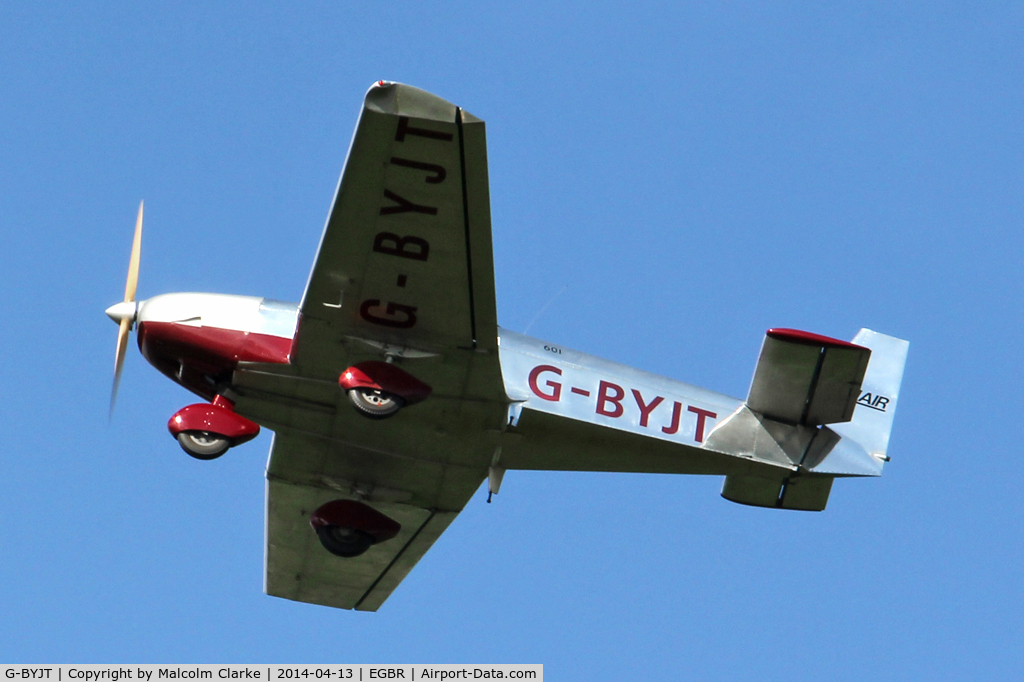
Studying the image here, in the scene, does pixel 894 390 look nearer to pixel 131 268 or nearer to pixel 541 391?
pixel 541 391

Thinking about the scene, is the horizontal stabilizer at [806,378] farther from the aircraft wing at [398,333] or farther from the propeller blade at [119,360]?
the propeller blade at [119,360]

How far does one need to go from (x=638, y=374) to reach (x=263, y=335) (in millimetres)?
4154

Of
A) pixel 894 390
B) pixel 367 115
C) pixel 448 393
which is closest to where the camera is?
pixel 367 115

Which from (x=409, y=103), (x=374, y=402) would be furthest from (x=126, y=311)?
(x=409, y=103)

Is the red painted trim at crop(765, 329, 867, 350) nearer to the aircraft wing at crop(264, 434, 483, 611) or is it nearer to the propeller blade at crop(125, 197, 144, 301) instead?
the aircraft wing at crop(264, 434, 483, 611)

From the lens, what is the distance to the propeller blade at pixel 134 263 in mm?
14773

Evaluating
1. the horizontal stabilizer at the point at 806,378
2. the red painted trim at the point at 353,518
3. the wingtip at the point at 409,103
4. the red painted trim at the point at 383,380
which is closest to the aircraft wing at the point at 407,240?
the wingtip at the point at 409,103

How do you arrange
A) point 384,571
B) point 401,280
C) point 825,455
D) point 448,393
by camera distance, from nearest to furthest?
point 401,280 < point 448,393 < point 825,455 < point 384,571

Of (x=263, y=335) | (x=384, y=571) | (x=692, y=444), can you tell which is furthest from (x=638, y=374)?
(x=384, y=571)

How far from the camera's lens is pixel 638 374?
46.8 feet

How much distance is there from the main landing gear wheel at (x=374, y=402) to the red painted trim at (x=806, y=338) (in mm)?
4241

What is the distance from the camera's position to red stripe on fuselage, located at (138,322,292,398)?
13539 millimetres

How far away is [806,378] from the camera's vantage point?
14.2 metres

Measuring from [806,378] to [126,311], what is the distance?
7.60 metres
